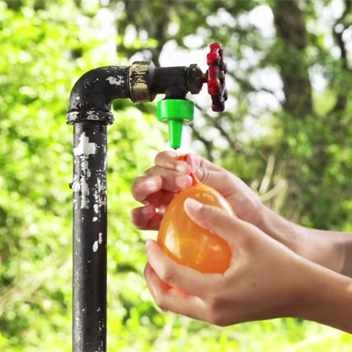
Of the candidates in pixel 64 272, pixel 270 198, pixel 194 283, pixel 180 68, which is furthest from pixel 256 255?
pixel 270 198

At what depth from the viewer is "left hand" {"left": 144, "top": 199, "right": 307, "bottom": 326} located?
0.78 m

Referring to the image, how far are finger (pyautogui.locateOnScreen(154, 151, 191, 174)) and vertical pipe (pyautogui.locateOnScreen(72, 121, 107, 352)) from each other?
0.55ft

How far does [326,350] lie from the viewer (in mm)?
2848

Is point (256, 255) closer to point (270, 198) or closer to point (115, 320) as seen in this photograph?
point (115, 320)

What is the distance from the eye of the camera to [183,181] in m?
1.05

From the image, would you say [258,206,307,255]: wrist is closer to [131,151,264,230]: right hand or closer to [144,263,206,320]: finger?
[131,151,264,230]: right hand

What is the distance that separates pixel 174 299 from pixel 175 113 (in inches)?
10.5

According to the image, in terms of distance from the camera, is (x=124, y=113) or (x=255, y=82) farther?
(x=255, y=82)

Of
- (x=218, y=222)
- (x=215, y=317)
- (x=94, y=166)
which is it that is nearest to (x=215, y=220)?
(x=218, y=222)

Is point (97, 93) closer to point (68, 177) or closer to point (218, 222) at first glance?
point (218, 222)

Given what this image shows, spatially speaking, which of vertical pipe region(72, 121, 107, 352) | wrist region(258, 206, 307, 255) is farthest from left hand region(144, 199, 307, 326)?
wrist region(258, 206, 307, 255)

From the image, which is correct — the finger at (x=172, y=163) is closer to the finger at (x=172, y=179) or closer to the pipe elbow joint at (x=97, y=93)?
the finger at (x=172, y=179)

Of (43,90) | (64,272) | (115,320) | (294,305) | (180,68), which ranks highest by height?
(43,90)

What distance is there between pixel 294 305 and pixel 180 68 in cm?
38
